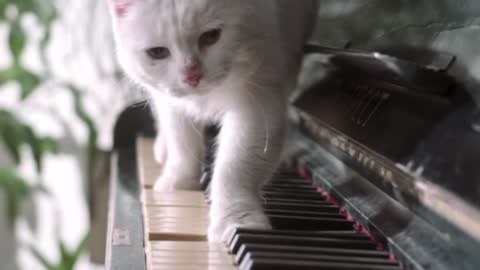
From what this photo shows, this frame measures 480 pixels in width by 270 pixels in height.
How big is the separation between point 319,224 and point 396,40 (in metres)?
0.27

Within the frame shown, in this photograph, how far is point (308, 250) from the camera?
2.25 feet

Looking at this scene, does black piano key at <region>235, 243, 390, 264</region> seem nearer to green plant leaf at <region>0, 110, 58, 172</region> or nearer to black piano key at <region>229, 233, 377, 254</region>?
black piano key at <region>229, 233, 377, 254</region>

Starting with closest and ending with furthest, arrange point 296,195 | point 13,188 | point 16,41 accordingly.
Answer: point 296,195 → point 16,41 → point 13,188

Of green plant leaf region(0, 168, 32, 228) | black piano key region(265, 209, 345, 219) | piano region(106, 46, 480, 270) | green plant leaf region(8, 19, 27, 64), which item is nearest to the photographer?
piano region(106, 46, 480, 270)

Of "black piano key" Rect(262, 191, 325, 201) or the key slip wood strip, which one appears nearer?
the key slip wood strip

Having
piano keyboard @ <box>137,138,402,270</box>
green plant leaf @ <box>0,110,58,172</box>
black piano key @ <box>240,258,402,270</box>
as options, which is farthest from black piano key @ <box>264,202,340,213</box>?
green plant leaf @ <box>0,110,58,172</box>

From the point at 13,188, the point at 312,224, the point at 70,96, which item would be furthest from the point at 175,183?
the point at 70,96

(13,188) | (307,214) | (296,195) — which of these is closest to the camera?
(307,214)

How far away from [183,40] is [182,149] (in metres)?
0.35

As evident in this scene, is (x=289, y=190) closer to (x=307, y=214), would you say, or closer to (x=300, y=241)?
(x=307, y=214)

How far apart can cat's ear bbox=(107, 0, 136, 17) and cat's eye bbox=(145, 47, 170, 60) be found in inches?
2.9

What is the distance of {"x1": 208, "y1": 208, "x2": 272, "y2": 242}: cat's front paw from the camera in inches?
31.3

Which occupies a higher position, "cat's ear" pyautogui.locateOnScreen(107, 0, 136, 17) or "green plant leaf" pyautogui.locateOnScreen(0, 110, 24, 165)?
"green plant leaf" pyautogui.locateOnScreen(0, 110, 24, 165)

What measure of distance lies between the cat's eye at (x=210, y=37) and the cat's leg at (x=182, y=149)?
0.28 metres
